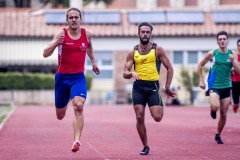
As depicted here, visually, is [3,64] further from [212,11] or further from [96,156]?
[96,156]

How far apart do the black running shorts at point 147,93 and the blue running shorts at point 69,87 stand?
1.11 meters

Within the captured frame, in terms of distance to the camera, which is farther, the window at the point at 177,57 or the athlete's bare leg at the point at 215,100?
the window at the point at 177,57

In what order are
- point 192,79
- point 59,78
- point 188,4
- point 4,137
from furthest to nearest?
1. point 188,4
2. point 192,79
3. point 4,137
4. point 59,78

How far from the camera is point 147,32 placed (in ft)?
46.7

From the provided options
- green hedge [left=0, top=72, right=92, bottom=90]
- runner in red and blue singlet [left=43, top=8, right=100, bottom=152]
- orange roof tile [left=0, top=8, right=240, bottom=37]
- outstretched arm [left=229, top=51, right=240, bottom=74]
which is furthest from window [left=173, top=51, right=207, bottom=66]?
runner in red and blue singlet [left=43, top=8, right=100, bottom=152]

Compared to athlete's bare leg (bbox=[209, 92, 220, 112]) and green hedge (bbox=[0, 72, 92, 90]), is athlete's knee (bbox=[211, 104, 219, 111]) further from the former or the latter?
green hedge (bbox=[0, 72, 92, 90])

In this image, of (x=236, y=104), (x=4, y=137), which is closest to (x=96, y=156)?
(x=4, y=137)

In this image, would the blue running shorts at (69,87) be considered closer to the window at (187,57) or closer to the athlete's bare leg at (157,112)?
the athlete's bare leg at (157,112)

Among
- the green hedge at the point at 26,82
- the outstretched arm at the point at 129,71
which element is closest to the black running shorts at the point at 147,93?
the outstretched arm at the point at 129,71

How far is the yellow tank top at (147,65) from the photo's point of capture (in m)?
14.4

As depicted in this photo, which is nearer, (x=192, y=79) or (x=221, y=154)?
(x=221, y=154)

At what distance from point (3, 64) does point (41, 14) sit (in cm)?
600

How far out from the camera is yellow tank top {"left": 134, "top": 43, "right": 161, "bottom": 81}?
1439 centimetres

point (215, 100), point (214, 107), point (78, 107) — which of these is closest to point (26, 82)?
point (214, 107)
